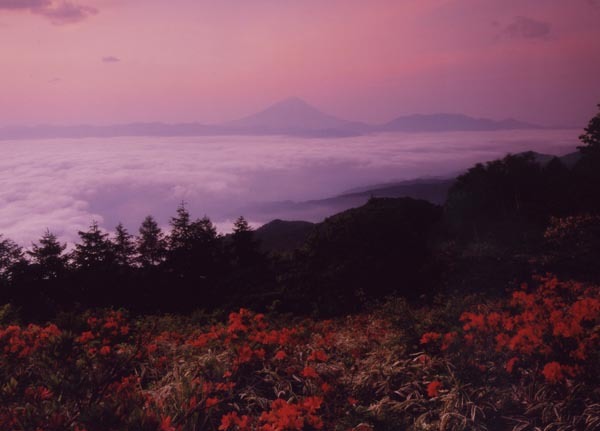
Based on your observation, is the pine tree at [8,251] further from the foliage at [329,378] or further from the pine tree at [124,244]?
the foliage at [329,378]

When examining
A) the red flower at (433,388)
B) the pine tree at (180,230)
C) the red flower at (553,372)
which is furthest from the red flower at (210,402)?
the pine tree at (180,230)

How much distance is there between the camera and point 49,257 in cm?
1527

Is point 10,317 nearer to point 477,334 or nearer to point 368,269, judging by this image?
point 368,269

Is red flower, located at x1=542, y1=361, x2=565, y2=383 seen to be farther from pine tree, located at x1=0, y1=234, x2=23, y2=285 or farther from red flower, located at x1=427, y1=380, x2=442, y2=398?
pine tree, located at x1=0, y1=234, x2=23, y2=285

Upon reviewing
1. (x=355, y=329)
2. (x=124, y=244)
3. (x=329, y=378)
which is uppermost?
(x=329, y=378)

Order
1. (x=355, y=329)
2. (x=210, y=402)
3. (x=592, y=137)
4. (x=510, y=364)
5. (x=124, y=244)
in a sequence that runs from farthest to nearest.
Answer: (x=124, y=244)
(x=592, y=137)
(x=355, y=329)
(x=510, y=364)
(x=210, y=402)

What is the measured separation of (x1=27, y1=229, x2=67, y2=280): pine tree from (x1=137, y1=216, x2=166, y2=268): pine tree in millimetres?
2867

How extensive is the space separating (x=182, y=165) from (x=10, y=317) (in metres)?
27.6

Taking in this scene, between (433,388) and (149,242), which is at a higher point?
(433,388)

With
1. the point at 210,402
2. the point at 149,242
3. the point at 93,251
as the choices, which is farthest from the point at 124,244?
the point at 210,402

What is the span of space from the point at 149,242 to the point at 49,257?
3.98 meters

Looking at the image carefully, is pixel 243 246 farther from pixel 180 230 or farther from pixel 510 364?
pixel 510 364

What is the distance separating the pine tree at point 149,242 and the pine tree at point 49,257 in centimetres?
287

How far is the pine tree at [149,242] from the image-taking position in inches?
687
